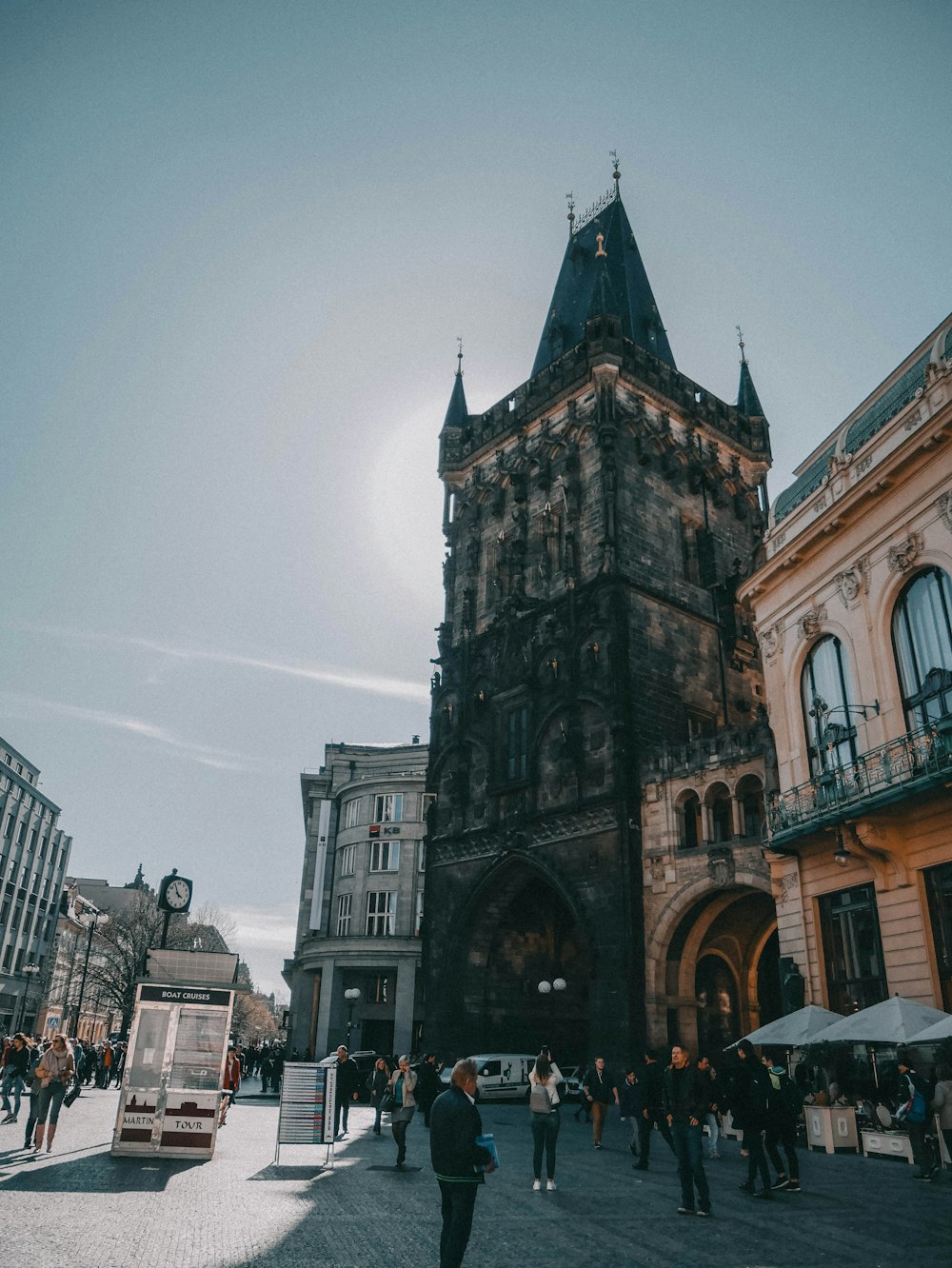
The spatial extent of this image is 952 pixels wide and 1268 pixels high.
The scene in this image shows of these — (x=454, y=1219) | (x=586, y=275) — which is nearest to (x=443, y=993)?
(x=454, y=1219)

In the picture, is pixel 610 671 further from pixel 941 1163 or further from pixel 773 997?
pixel 941 1163

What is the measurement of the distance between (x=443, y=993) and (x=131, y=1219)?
25.3 m

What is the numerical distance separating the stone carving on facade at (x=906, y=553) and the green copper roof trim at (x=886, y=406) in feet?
9.67

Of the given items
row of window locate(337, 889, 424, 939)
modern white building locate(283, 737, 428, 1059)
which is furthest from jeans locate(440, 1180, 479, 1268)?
row of window locate(337, 889, 424, 939)

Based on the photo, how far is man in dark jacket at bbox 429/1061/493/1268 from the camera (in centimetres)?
641

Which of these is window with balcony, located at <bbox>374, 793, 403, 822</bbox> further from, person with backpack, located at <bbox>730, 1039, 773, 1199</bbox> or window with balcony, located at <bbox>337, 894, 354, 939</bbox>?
person with backpack, located at <bbox>730, 1039, 773, 1199</bbox>

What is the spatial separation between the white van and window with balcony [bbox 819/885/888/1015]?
11.7 m

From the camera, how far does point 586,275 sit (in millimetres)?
45969

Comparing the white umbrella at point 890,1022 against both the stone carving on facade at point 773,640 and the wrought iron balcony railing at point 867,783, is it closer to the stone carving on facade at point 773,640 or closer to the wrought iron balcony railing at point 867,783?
the wrought iron balcony railing at point 867,783

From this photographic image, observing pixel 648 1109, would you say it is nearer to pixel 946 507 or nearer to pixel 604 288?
pixel 946 507

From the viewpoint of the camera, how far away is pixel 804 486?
24.6 m

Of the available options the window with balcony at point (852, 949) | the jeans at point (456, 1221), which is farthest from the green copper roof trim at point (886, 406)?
the jeans at point (456, 1221)

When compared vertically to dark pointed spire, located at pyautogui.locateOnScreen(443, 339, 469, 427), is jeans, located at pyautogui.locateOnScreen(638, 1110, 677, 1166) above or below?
below

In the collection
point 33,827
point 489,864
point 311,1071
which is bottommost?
point 311,1071
